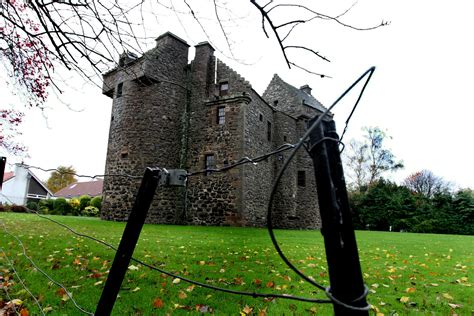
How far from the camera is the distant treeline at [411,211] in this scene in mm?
24453

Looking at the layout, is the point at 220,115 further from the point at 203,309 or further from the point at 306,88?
the point at 203,309

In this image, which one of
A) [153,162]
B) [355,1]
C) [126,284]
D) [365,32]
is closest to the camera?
[355,1]

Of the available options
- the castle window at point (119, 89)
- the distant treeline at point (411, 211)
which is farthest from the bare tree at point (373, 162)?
the castle window at point (119, 89)

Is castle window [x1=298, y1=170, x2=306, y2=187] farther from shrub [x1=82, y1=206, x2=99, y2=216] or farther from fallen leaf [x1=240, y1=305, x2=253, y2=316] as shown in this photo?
fallen leaf [x1=240, y1=305, x2=253, y2=316]

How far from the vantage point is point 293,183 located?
20.7m

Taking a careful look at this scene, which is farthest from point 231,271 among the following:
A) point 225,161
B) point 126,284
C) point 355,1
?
point 225,161

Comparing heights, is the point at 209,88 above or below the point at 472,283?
above

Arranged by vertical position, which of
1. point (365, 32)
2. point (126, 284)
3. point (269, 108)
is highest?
point (269, 108)

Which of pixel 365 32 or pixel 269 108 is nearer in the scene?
pixel 365 32

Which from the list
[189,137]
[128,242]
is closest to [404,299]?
[128,242]

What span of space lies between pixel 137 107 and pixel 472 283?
15.8 m

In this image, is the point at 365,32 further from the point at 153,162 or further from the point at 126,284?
the point at 153,162

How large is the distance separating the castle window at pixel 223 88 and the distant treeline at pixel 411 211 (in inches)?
684

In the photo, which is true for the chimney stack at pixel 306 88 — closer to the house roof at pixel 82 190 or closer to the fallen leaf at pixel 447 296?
the fallen leaf at pixel 447 296
